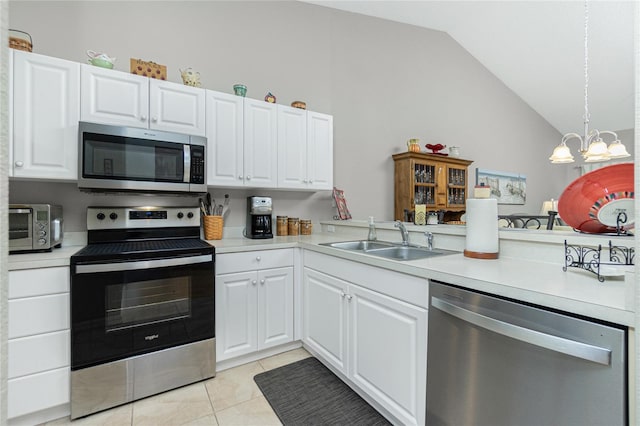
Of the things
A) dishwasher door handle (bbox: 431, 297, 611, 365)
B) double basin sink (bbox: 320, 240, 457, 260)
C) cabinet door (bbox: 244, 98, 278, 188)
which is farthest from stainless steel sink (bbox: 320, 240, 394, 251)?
dishwasher door handle (bbox: 431, 297, 611, 365)

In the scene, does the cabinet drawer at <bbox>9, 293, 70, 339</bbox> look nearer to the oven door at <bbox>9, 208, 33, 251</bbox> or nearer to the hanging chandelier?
the oven door at <bbox>9, 208, 33, 251</bbox>

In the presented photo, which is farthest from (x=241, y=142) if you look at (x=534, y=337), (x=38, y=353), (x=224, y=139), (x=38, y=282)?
(x=534, y=337)

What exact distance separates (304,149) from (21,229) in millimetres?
1969

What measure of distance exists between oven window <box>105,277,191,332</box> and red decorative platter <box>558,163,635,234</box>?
2089 millimetres

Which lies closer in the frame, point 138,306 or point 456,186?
point 138,306

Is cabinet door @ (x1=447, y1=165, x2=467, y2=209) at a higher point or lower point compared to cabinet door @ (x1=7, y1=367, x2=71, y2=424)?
higher

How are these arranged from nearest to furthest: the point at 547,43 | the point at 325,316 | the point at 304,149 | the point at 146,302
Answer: the point at 146,302
the point at 325,316
the point at 304,149
the point at 547,43

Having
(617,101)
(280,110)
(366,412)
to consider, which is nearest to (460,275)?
(366,412)

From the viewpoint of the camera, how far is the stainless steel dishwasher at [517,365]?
80 cm

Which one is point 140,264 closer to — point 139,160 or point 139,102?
point 139,160

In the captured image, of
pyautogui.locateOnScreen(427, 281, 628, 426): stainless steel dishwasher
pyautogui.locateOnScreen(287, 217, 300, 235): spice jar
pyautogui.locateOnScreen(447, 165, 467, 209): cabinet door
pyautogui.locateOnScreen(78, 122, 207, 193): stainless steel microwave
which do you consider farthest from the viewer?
pyautogui.locateOnScreen(447, 165, 467, 209): cabinet door

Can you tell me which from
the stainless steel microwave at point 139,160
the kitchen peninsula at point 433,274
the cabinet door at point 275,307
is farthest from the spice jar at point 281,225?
the stainless steel microwave at point 139,160

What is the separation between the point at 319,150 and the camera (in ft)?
9.13

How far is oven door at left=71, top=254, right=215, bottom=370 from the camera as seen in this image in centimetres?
159
